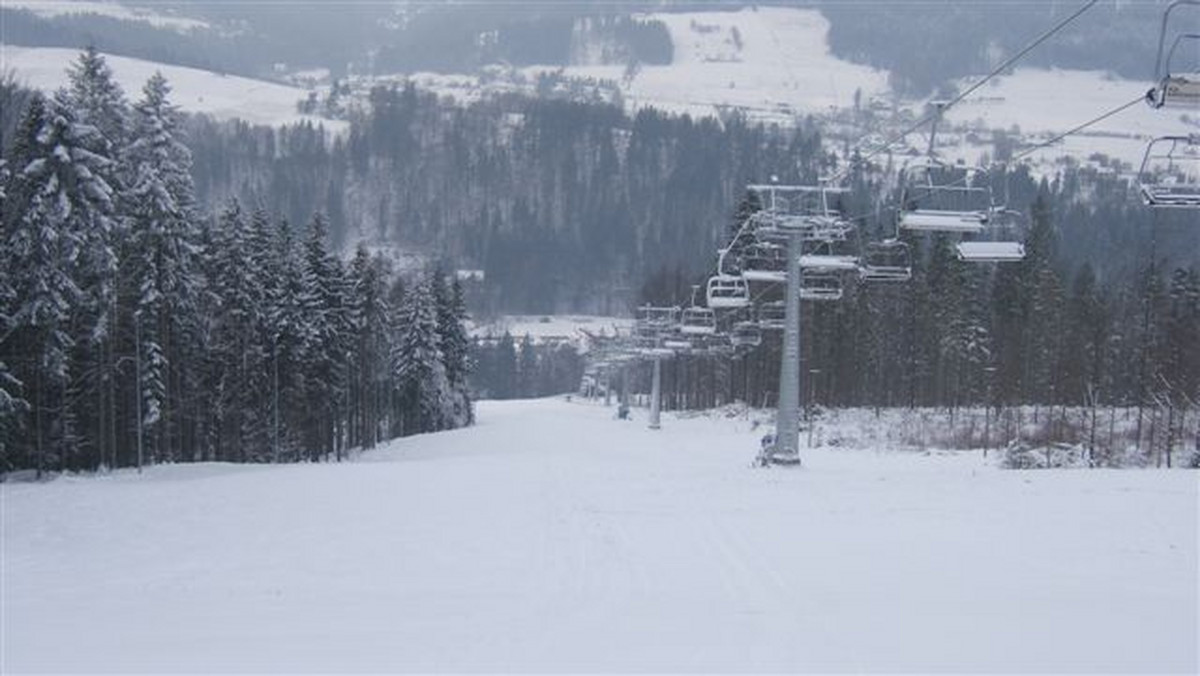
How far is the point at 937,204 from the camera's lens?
16.1 meters

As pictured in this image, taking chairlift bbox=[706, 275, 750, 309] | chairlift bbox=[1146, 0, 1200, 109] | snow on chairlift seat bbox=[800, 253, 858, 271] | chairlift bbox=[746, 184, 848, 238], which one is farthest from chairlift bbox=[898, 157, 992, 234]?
chairlift bbox=[706, 275, 750, 309]

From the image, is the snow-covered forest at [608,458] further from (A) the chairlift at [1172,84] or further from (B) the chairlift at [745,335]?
(B) the chairlift at [745,335]

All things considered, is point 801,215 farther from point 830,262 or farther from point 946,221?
point 946,221

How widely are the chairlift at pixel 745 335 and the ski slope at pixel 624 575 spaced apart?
62.4ft

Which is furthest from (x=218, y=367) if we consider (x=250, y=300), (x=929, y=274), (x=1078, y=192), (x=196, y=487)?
(x=1078, y=192)

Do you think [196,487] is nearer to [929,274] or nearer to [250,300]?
[250,300]

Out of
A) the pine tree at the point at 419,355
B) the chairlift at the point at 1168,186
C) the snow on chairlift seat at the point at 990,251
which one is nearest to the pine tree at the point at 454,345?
the pine tree at the point at 419,355

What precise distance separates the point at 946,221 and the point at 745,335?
34.5 m

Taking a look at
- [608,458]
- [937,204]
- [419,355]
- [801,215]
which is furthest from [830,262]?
[419,355]

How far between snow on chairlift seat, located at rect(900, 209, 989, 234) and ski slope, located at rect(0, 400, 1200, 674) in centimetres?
472

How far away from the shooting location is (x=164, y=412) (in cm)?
3688

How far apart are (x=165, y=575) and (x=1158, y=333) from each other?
6145 centimetres

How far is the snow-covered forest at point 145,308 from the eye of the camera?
30.6 metres

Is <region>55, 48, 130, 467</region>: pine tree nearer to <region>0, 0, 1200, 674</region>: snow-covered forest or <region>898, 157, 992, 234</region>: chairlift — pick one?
<region>0, 0, 1200, 674</region>: snow-covered forest
